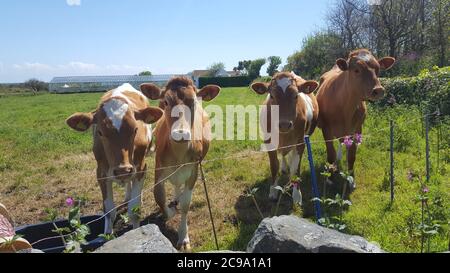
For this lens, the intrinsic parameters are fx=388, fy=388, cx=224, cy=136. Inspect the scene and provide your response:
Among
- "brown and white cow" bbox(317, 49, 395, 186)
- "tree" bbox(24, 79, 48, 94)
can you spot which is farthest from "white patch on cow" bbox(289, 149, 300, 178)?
"tree" bbox(24, 79, 48, 94)

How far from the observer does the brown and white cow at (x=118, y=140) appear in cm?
417

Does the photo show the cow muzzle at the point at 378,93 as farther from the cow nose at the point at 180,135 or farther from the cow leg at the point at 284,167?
the cow nose at the point at 180,135

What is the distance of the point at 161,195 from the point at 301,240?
2602 millimetres

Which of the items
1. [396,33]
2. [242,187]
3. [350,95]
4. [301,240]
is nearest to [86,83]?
[396,33]

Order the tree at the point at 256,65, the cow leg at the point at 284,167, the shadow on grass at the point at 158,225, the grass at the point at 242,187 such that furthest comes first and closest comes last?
1. the tree at the point at 256,65
2. the cow leg at the point at 284,167
3. the shadow on grass at the point at 158,225
4. the grass at the point at 242,187

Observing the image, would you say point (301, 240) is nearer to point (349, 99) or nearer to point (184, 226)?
point (184, 226)

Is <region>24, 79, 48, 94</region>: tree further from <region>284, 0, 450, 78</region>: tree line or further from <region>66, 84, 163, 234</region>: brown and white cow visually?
<region>66, 84, 163, 234</region>: brown and white cow

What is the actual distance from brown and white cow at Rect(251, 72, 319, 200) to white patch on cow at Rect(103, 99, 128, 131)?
1979 mm

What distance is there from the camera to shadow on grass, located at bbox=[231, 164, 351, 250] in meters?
4.68

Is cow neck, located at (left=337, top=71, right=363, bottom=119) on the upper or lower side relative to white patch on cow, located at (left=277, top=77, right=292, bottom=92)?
lower

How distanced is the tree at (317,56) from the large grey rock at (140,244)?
28.5m

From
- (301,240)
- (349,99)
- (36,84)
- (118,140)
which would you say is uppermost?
(36,84)

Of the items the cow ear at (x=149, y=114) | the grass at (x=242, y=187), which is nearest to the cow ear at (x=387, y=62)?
the grass at (x=242, y=187)

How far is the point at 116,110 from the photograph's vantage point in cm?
438
